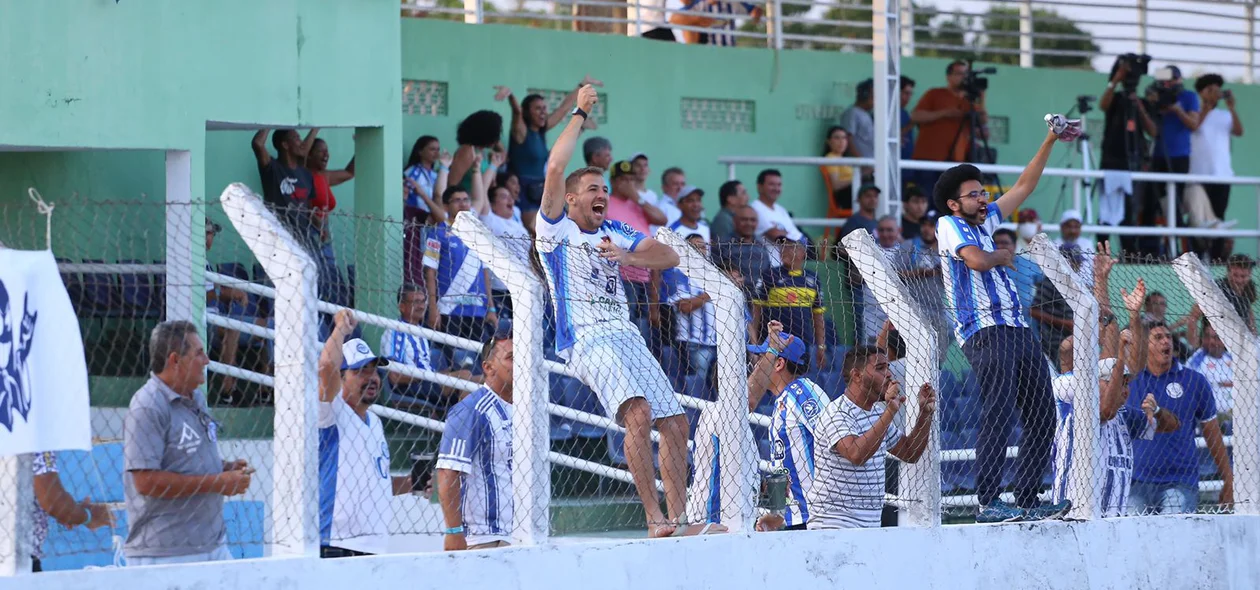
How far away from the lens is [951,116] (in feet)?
48.3

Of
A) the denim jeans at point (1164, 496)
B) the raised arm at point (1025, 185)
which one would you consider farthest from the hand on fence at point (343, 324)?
the denim jeans at point (1164, 496)

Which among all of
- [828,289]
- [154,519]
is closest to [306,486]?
[154,519]

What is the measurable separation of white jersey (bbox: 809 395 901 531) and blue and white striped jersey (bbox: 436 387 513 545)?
4.29 feet

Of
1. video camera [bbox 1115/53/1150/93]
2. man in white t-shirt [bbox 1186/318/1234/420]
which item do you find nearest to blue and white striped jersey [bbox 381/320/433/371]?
man in white t-shirt [bbox 1186/318/1234/420]

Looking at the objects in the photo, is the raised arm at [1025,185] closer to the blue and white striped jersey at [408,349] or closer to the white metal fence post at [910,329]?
the white metal fence post at [910,329]

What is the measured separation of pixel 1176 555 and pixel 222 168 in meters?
6.24

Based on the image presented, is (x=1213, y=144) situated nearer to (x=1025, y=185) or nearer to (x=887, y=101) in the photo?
(x=887, y=101)

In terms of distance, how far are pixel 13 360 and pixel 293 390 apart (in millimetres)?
882

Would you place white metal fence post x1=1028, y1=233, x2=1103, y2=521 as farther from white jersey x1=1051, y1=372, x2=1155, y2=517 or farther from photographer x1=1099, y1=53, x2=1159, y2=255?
photographer x1=1099, y1=53, x2=1159, y2=255

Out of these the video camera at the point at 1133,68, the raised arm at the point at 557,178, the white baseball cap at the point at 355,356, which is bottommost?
the white baseball cap at the point at 355,356

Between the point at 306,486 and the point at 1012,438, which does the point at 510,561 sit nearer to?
the point at 306,486

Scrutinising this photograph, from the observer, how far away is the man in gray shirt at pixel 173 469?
5539 millimetres

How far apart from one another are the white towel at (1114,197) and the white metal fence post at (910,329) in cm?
803

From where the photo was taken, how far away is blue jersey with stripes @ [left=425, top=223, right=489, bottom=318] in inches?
355
